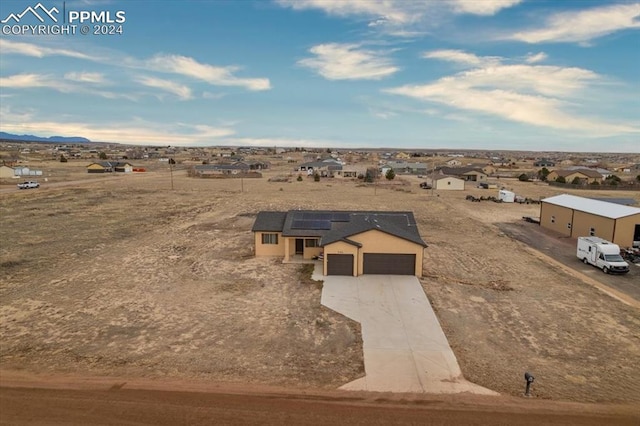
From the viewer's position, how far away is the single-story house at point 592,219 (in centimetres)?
3177

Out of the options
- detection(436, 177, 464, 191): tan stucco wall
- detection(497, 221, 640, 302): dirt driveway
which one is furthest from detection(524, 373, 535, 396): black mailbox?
detection(436, 177, 464, 191): tan stucco wall

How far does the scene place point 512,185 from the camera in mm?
80375

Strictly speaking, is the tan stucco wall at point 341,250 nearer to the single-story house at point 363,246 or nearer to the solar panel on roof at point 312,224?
the single-story house at point 363,246

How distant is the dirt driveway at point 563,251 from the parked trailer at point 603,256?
38 centimetres

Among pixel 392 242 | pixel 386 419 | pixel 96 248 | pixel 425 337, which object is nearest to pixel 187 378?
pixel 386 419

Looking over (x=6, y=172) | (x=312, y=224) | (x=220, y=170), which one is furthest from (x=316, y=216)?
(x=6, y=172)

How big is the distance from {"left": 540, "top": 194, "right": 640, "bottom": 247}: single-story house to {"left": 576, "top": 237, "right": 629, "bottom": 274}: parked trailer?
540 cm

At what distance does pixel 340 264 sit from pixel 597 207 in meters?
26.4

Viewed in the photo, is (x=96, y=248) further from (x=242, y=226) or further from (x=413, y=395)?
(x=413, y=395)

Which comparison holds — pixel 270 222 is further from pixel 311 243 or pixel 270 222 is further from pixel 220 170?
pixel 220 170

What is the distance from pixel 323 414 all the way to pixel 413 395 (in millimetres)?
3038

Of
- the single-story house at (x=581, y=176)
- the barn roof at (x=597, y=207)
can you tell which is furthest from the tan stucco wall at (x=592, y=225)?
the single-story house at (x=581, y=176)

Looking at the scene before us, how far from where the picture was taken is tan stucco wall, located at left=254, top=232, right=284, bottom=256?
94.7 feet

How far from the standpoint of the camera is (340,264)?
80.2 ft
